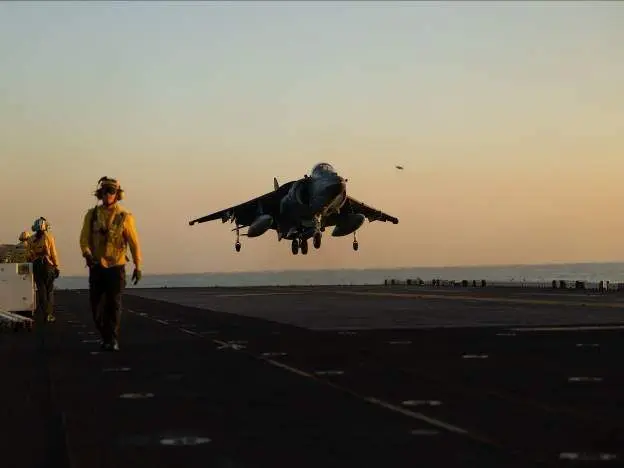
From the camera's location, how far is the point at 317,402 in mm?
9102

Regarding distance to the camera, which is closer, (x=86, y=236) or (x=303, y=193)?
(x=86, y=236)

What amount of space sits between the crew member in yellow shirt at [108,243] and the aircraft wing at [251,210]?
49.2 meters

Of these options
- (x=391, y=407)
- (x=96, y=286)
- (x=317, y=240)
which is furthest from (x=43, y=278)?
(x=317, y=240)

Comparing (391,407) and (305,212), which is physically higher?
(305,212)

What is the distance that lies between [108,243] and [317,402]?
686 centimetres

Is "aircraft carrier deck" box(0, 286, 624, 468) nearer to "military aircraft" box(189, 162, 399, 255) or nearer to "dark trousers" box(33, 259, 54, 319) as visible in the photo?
"dark trousers" box(33, 259, 54, 319)

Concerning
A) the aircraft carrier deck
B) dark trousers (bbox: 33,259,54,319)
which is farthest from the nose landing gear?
the aircraft carrier deck

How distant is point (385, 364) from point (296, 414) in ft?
14.9

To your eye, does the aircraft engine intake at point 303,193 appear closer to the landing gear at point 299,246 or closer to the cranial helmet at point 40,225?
the landing gear at point 299,246

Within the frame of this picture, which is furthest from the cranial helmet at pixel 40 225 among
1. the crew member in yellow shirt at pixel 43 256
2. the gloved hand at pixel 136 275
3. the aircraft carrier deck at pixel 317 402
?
the gloved hand at pixel 136 275

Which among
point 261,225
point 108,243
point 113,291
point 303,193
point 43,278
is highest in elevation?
point 303,193

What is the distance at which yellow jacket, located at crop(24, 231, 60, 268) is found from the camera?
23938 mm

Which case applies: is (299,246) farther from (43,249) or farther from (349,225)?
(43,249)

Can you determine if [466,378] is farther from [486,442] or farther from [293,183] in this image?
[293,183]
